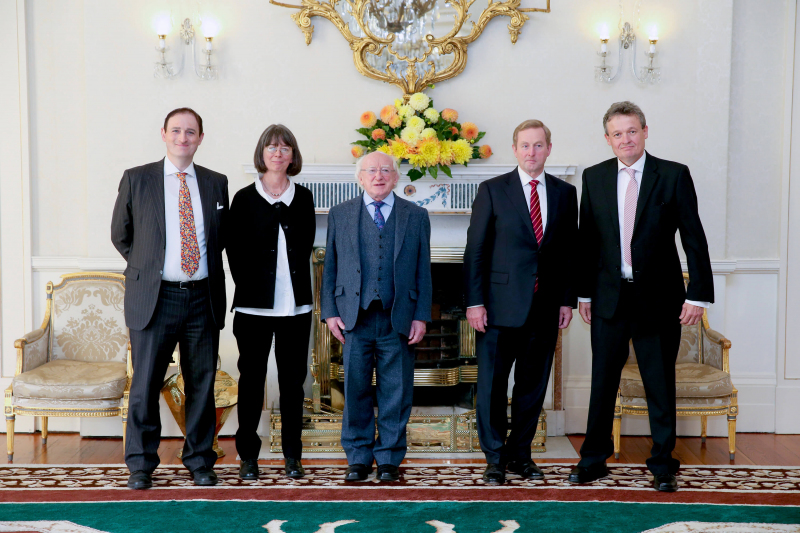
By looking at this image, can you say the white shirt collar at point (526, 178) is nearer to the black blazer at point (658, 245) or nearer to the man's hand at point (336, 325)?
the black blazer at point (658, 245)

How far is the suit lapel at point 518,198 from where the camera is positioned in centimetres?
324

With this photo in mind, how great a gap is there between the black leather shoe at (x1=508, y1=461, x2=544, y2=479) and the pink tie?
3.45 feet

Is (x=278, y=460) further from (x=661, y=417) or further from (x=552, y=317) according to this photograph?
(x=661, y=417)

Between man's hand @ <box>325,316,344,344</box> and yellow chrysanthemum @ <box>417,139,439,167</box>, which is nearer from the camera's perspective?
man's hand @ <box>325,316,344,344</box>

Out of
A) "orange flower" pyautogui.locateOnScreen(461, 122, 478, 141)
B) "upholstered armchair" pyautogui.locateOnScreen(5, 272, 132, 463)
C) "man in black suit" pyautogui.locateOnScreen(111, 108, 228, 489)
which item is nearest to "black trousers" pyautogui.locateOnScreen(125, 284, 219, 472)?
"man in black suit" pyautogui.locateOnScreen(111, 108, 228, 489)

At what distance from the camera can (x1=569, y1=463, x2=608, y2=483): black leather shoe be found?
3.29m

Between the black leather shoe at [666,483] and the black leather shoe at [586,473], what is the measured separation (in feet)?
0.82

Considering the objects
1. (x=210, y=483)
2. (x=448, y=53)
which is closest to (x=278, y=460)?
(x=210, y=483)

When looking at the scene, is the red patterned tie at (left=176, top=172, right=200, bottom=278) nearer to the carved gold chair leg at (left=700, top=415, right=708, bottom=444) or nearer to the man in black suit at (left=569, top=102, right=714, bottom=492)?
the man in black suit at (left=569, top=102, right=714, bottom=492)

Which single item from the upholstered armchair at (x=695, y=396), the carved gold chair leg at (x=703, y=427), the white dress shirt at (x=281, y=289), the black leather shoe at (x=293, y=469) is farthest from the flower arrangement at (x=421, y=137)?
the carved gold chair leg at (x=703, y=427)

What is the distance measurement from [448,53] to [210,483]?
274 cm

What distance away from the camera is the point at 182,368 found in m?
3.31

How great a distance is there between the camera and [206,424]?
3318 millimetres

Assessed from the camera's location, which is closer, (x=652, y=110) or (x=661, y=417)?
(x=661, y=417)
